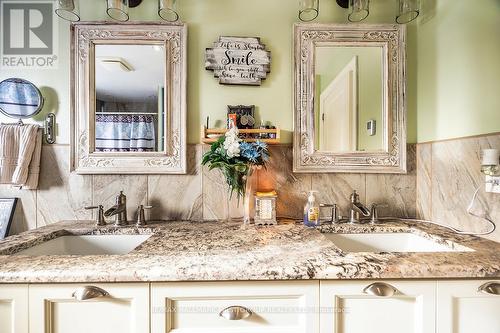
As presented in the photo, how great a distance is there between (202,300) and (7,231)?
1.28m

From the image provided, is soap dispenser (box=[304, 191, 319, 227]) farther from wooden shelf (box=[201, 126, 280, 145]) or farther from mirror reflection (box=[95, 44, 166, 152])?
mirror reflection (box=[95, 44, 166, 152])

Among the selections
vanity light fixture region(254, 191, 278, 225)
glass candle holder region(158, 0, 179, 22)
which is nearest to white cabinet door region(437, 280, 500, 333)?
vanity light fixture region(254, 191, 278, 225)

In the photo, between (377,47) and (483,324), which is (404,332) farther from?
(377,47)

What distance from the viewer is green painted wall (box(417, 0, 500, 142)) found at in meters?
1.04

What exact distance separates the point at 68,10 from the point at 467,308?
2043 mm

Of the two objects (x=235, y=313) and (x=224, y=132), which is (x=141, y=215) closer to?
(x=224, y=132)

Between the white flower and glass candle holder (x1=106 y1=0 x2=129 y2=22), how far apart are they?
85cm

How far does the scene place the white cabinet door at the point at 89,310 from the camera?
0.76 metres

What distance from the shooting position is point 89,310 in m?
0.77

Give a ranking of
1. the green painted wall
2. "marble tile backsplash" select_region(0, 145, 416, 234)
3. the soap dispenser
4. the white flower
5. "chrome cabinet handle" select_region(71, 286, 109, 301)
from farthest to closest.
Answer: "marble tile backsplash" select_region(0, 145, 416, 234)
the soap dispenser
the white flower
the green painted wall
"chrome cabinet handle" select_region(71, 286, 109, 301)

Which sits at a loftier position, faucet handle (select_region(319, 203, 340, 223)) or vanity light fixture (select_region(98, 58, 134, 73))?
vanity light fixture (select_region(98, 58, 134, 73))

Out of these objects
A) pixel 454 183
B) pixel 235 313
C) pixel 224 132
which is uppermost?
pixel 224 132

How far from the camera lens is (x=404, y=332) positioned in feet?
2.61
